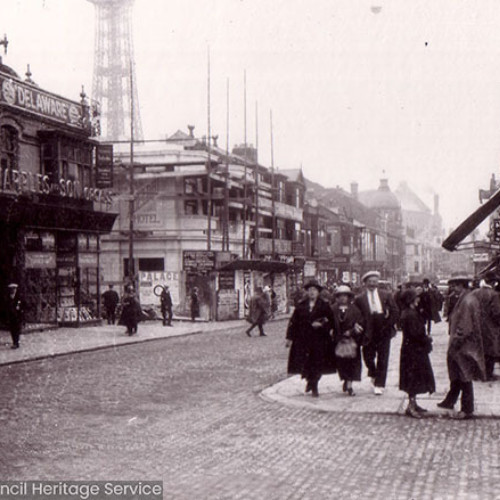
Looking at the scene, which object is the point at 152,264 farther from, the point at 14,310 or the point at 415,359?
the point at 415,359

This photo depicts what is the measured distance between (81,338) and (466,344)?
1647cm

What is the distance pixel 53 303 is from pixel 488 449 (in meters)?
22.3

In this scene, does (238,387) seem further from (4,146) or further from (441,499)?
(4,146)

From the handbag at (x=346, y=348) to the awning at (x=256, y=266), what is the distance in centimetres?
2411

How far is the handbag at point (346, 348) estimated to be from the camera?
1181 centimetres

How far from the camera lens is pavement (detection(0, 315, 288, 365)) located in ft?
64.3

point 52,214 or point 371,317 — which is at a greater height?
point 52,214

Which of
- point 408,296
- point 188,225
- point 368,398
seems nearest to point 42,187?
point 188,225

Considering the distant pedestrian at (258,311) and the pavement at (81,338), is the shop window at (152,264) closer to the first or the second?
the pavement at (81,338)

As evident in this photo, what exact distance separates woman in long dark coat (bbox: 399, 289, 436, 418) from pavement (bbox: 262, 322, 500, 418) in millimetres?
294

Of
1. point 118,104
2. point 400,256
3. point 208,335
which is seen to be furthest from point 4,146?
point 400,256

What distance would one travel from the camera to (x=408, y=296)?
1055 centimetres

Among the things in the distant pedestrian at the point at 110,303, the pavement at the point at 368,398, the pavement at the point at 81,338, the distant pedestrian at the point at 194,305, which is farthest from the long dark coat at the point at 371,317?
the distant pedestrian at the point at 194,305

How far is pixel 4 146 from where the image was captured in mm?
26812
